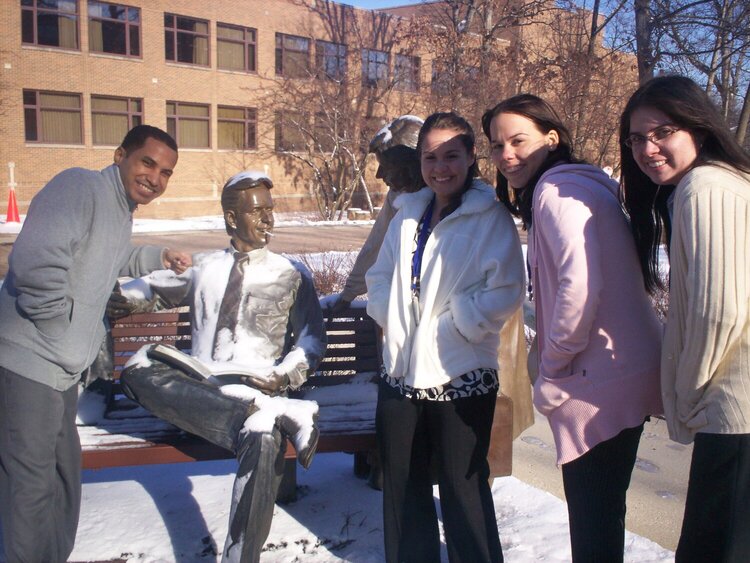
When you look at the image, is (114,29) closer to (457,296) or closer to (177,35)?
(177,35)

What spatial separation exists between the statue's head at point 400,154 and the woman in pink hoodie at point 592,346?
3.82 feet

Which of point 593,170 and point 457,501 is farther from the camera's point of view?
point 457,501

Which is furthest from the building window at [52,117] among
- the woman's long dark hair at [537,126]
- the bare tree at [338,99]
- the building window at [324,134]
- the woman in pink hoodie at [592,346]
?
the woman in pink hoodie at [592,346]

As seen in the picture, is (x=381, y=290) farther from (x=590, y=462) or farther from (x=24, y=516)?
(x=24, y=516)

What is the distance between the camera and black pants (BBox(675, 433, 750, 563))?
1624 mm

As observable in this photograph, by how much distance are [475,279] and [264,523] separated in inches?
44.2

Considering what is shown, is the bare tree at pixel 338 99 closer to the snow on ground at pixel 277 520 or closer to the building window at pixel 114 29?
the building window at pixel 114 29

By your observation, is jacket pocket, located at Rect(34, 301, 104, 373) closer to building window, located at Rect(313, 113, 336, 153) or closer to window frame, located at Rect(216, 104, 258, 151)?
building window, located at Rect(313, 113, 336, 153)

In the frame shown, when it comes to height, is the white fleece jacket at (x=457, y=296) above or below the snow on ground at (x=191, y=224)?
above

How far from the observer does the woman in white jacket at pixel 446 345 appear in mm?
2291

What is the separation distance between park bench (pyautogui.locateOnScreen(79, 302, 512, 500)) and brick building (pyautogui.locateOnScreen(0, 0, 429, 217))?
63.3 feet

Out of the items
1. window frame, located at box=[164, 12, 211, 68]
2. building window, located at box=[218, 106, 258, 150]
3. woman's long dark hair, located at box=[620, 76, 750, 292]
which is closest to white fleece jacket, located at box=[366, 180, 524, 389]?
woman's long dark hair, located at box=[620, 76, 750, 292]

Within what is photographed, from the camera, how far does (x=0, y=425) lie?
230 centimetres

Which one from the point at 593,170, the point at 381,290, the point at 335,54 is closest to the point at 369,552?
the point at 381,290
